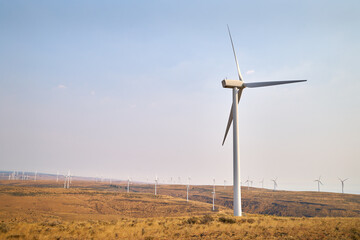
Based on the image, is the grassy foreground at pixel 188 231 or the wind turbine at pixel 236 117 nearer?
the grassy foreground at pixel 188 231

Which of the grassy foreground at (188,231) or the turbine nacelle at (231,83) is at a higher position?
the turbine nacelle at (231,83)

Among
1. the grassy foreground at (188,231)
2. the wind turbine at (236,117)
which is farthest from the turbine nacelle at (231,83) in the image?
the grassy foreground at (188,231)

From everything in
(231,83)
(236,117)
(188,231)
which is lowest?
(188,231)

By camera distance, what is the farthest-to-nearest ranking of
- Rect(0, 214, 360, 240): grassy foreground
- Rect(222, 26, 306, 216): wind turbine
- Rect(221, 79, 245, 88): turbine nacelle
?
Rect(221, 79, 245, 88): turbine nacelle < Rect(222, 26, 306, 216): wind turbine < Rect(0, 214, 360, 240): grassy foreground

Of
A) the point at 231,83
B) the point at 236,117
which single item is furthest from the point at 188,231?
the point at 231,83

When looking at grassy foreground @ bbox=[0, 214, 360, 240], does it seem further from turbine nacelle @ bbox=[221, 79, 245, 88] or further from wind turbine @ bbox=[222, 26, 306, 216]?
turbine nacelle @ bbox=[221, 79, 245, 88]

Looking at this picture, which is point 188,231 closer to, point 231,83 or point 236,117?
point 236,117

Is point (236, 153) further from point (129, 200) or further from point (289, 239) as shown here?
point (129, 200)

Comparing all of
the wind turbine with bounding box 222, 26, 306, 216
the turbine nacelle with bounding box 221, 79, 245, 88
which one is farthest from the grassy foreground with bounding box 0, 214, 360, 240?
the turbine nacelle with bounding box 221, 79, 245, 88

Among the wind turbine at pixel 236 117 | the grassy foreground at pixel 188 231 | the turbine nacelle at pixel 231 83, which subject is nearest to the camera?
the grassy foreground at pixel 188 231

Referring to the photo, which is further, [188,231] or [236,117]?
[236,117]

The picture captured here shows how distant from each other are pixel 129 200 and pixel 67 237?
203 ft

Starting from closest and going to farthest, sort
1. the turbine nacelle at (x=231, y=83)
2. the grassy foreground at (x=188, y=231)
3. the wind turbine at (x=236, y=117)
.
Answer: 1. the grassy foreground at (x=188, y=231)
2. the wind turbine at (x=236, y=117)
3. the turbine nacelle at (x=231, y=83)

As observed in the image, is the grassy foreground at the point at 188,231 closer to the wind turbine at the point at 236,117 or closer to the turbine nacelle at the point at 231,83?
the wind turbine at the point at 236,117
